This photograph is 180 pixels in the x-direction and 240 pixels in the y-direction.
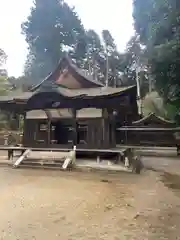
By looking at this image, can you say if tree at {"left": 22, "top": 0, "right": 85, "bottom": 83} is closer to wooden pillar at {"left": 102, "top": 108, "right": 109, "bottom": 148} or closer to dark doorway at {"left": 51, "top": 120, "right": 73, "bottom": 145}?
dark doorway at {"left": 51, "top": 120, "right": 73, "bottom": 145}

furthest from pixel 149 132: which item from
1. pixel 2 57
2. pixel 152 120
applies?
pixel 2 57

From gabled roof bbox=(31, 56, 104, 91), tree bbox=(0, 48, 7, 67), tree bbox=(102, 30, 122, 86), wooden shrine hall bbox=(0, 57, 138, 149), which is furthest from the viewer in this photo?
tree bbox=(102, 30, 122, 86)

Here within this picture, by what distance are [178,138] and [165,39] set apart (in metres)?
11.3

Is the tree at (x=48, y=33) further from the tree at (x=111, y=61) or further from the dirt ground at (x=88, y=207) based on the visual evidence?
the dirt ground at (x=88, y=207)

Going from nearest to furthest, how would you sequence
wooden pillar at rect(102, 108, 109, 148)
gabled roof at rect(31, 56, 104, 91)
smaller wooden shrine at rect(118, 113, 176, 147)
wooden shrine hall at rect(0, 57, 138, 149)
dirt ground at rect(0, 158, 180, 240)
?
dirt ground at rect(0, 158, 180, 240), wooden shrine hall at rect(0, 57, 138, 149), wooden pillar at rect(102, 108, 109, 148), gabled roof at rect(31, 56, 104, 91), smaller wooden shrine at rect(118, 113, 176, 147)

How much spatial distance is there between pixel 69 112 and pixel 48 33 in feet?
104

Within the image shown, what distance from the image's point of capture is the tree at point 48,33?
144ft

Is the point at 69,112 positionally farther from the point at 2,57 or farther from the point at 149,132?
the point at 2,57

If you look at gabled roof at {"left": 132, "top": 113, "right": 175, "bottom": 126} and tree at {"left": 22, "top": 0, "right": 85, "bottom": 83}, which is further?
tree at {"left": 22, "top": 0, "right": 85, "bottom": 83}

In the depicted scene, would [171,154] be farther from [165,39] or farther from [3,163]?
[3,163]

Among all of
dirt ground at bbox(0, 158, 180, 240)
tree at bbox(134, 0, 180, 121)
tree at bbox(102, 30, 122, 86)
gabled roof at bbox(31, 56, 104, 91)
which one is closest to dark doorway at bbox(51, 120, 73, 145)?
gabled roof at bbox(31, 56, 104, 91)

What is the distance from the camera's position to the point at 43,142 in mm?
15914

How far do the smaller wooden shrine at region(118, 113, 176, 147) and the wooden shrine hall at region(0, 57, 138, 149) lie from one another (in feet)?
23.2

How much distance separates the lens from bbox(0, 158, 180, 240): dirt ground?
5.01 metres
